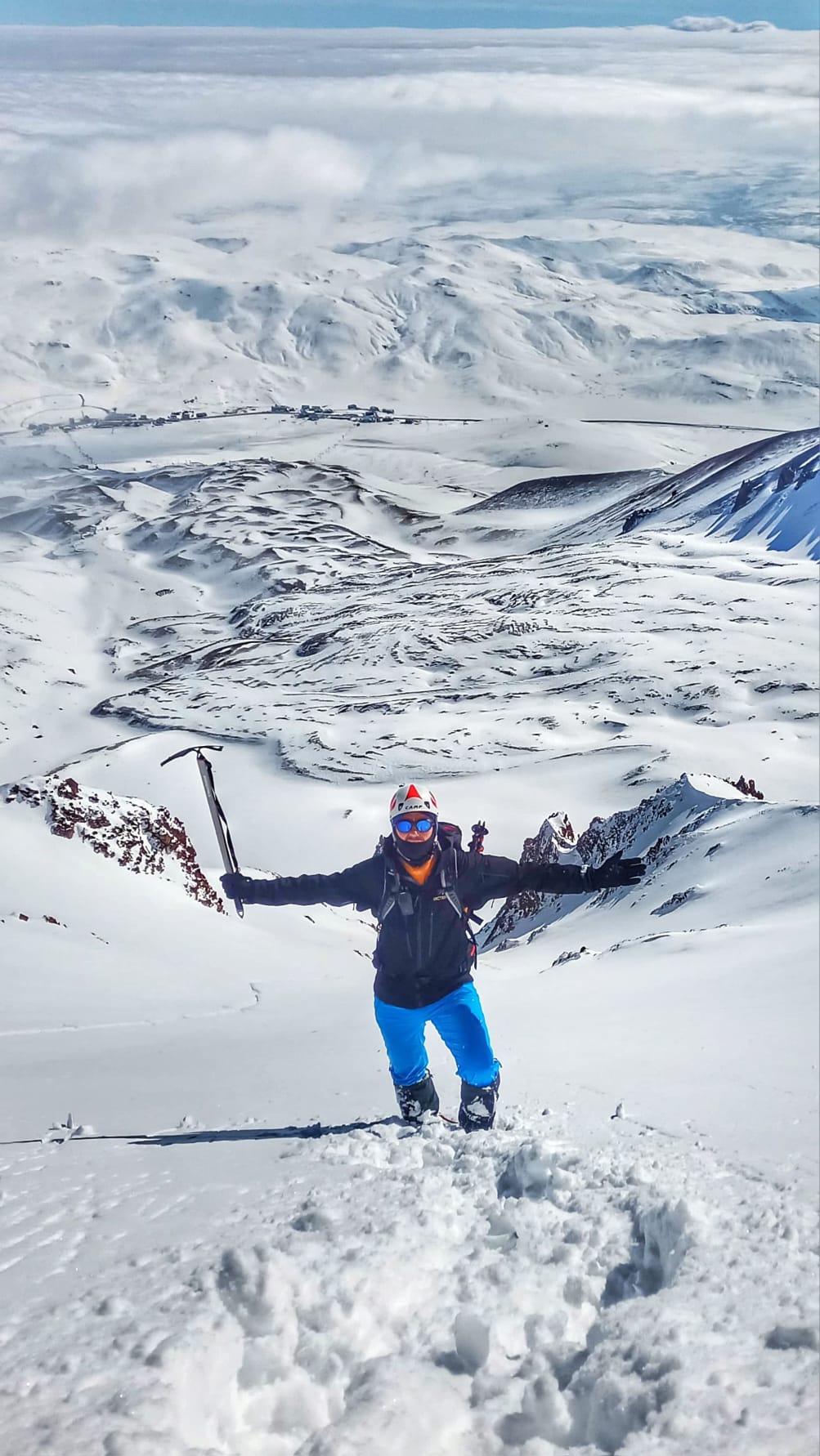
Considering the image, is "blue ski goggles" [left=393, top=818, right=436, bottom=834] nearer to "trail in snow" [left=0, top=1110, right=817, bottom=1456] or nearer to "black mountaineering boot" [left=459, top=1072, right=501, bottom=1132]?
"black mountaineering boot" [left=459, top=1072, right=501, bottom=1132]

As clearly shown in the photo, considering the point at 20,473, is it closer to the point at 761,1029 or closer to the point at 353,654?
the point at 761,1029

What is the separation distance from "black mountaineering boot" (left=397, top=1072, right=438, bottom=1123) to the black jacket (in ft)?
1.44

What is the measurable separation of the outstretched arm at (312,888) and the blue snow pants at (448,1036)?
2.06ft

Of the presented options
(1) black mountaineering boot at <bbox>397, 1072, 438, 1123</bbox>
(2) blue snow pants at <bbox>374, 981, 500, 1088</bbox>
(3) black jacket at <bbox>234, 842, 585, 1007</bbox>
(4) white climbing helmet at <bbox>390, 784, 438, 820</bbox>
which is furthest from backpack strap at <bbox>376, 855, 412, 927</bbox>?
(1) black mountaineering boot at <bbox>397, 1072, 438, 1123</bbox>

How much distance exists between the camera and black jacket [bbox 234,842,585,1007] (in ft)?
17.5

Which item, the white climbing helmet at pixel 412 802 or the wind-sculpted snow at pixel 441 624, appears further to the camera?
the wind-sculpted snow at pixel 441 624

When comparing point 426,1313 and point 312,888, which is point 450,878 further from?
point 426,1313

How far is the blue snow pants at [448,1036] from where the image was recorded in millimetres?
5426

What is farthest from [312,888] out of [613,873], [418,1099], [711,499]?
[711,499]

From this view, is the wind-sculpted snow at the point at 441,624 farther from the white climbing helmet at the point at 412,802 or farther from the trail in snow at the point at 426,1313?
the trail in snow at the point at 426,1313

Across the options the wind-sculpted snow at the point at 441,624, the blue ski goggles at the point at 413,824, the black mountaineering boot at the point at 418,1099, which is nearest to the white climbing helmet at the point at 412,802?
the blue ski goggles at the point at 413,824

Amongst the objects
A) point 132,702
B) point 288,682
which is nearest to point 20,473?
point 132,702

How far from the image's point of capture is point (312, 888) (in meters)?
5.46

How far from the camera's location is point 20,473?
20.4m
